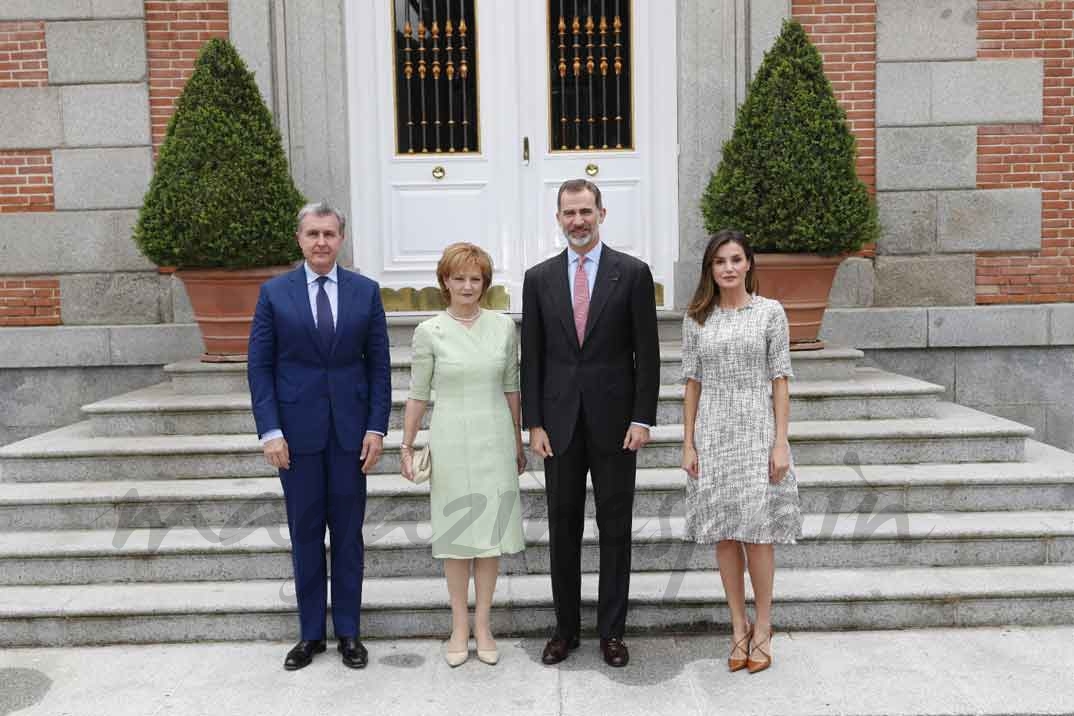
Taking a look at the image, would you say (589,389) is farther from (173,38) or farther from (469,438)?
(173,38)

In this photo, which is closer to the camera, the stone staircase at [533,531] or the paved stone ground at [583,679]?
the paved stone ground at [583,679]

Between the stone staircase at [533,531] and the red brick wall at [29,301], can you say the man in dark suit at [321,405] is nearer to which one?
the stone staircase at [533,531]

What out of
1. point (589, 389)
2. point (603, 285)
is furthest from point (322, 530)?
point (603, 285)

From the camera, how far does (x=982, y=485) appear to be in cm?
529

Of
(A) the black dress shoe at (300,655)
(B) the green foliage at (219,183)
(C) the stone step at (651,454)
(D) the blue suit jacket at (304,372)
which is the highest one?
(B) the green foliage at (219,183)

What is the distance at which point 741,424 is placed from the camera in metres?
4.11

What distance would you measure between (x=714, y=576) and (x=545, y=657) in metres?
1.02

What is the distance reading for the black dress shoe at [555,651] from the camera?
429cm

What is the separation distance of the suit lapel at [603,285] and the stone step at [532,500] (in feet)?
4.48

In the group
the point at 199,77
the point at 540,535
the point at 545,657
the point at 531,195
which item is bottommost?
the point at 545,657

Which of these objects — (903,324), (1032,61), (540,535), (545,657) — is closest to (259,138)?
(540,535)

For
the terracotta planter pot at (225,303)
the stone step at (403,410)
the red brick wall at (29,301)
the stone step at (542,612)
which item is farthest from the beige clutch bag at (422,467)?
the red brick wall at (29,301)

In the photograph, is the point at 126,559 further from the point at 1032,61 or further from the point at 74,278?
the point at 1032,61

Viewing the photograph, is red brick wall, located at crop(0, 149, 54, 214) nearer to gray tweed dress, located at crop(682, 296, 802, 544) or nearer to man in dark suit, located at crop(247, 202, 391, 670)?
man in dark suit, located at crop(247, 202, 391, 670)
